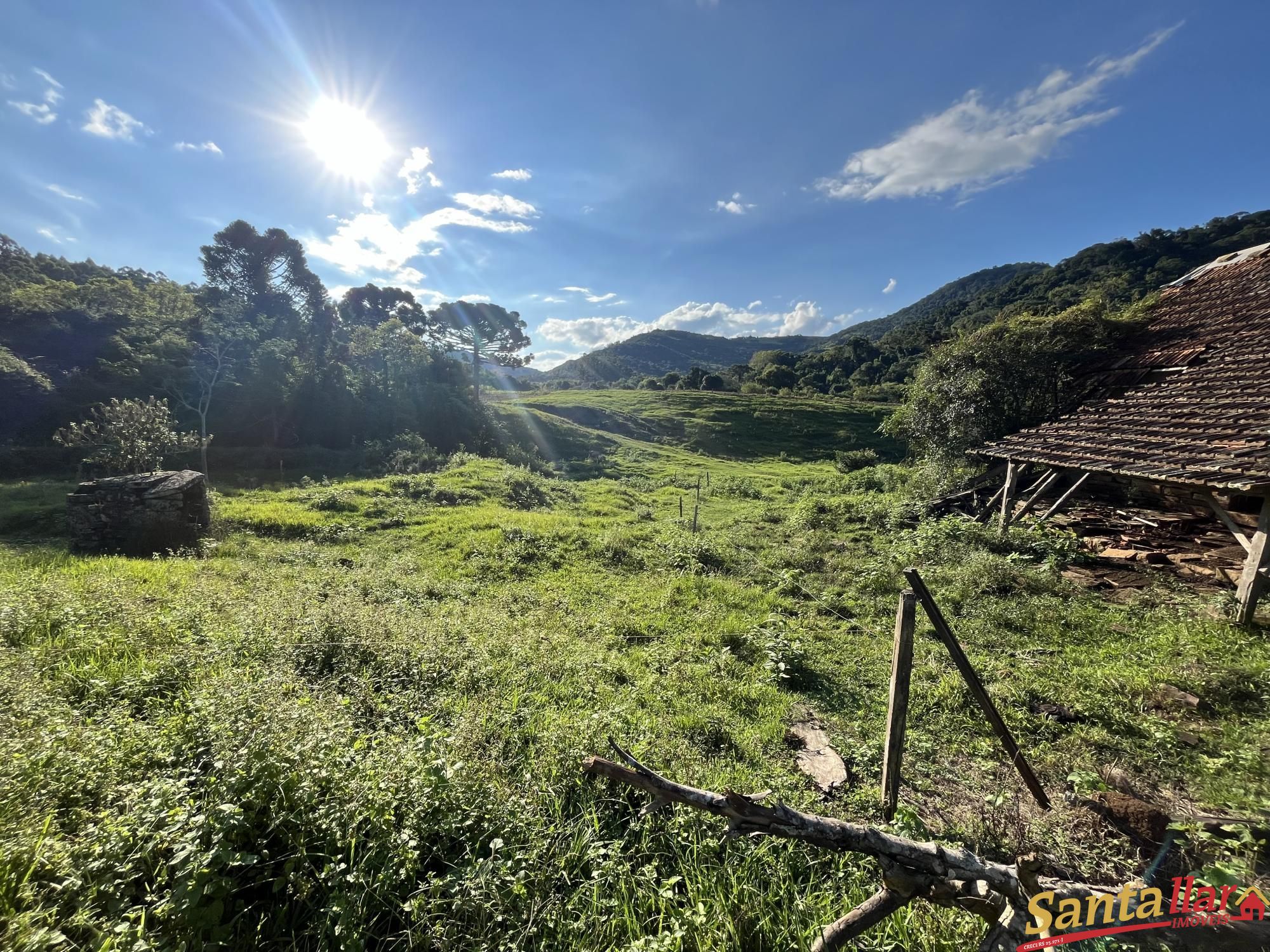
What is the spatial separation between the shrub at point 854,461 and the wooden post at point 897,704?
30.6 metres

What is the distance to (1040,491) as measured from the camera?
1125 centimetres

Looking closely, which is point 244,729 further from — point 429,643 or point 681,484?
point 681,484

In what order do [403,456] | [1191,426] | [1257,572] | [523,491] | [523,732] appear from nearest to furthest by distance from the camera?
[523,732]
[1257,572]
[1191,426]
[523,491]
[403,456]

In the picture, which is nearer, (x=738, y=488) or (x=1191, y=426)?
(x=1191, y=426)

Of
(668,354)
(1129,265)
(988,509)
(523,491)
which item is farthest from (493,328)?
(668,354)

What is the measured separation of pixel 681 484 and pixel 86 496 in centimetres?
2183

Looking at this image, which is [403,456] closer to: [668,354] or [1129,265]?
[1129,265]

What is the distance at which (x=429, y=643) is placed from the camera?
6.43 metres

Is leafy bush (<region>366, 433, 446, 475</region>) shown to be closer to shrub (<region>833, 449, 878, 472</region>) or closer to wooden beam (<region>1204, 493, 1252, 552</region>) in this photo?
wooden beam (<region>1204, 493, 1252, 552</region>)

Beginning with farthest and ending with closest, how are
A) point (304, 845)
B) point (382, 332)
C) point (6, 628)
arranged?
point (382, 332) < point (6, 628) < point (304, 845)

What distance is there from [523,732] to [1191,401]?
13.0 meters

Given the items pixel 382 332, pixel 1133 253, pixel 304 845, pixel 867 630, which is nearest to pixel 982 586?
pixel 867 630

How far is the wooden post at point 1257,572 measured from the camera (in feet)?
21.3

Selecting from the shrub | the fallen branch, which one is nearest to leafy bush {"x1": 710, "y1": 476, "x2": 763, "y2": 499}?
the shrub
